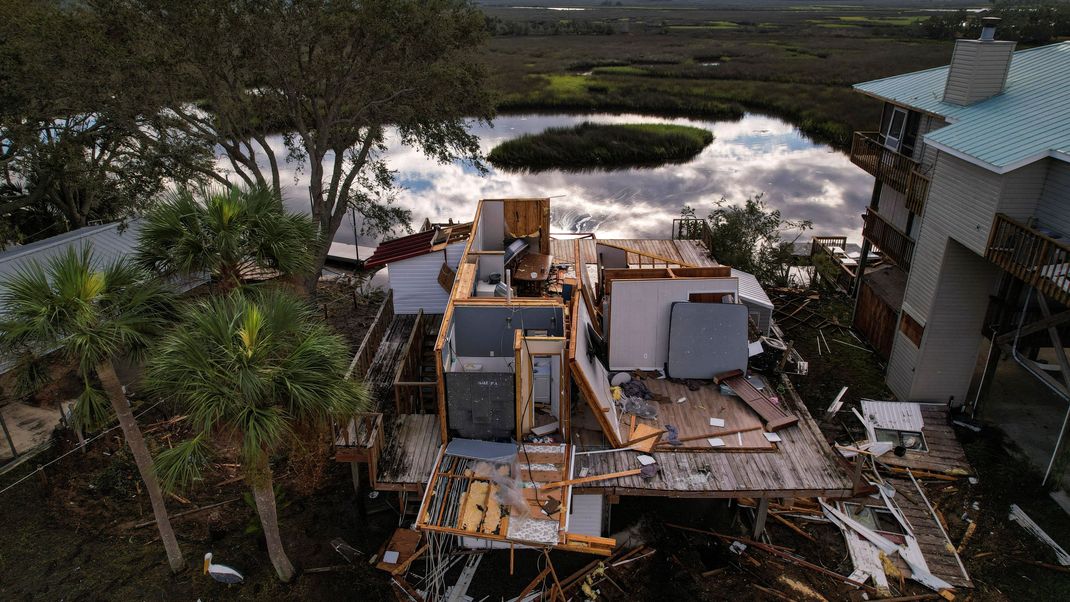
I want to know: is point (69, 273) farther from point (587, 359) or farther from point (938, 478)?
point (938, 478)

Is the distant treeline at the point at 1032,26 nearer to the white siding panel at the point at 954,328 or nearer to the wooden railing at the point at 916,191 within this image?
the wooden railing at the point at 916,191

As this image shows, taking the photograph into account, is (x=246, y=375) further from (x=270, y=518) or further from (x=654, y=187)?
(x=654, y=187)

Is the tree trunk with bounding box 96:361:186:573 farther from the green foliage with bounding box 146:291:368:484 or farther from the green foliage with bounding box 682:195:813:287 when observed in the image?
the green foliage with bounding box 682:195:813:287

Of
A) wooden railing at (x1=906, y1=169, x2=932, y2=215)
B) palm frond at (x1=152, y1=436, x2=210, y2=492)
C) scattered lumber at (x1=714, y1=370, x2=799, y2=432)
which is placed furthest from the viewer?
wooden railing at (x1=906, y1=169, x2=932, y2=215)

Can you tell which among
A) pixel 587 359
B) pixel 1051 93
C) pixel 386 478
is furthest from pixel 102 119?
pixel 1051 93

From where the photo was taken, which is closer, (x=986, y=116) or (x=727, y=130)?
(x=986, y=116)

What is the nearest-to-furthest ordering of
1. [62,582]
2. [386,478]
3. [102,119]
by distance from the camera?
1. [62,582]
2. [386,478]
3. [102,119]

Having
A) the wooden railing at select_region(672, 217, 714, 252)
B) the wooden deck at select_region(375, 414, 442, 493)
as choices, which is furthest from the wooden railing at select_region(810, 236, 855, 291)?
the wooden deck at select_region(375, 414, 442, 493)

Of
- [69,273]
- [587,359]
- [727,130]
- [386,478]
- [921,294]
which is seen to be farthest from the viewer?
[727,130]
